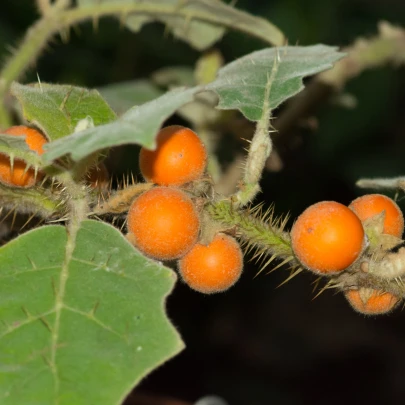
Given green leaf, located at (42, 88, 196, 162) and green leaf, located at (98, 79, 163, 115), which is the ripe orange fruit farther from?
green leaf, located at (98, 79, 163, 115)

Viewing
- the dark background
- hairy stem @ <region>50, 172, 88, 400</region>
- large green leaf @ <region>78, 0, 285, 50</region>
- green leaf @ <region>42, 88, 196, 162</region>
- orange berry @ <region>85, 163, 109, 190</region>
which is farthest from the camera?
the dark background

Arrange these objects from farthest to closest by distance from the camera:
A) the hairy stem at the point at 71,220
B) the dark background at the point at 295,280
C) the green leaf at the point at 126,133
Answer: the dark background at the point at 295,280, the hairy stem at the point at 71,220, the green leaf at the point at 126,133

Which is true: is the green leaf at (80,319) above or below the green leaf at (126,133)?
below

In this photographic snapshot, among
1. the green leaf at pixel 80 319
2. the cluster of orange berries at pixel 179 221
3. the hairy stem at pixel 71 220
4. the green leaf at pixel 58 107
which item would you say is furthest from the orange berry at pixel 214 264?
the green leaf at pixel 58 107

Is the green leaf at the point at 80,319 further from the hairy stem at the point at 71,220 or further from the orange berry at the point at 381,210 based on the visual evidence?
the orange berry at the point at 381,210

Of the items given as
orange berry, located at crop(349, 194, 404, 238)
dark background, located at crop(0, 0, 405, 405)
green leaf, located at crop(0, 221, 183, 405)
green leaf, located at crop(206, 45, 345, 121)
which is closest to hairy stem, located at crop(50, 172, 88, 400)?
green leaf, located at crop(0, 221, 183, 405)

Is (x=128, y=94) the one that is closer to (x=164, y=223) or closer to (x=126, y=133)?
(x=164, y=223)
